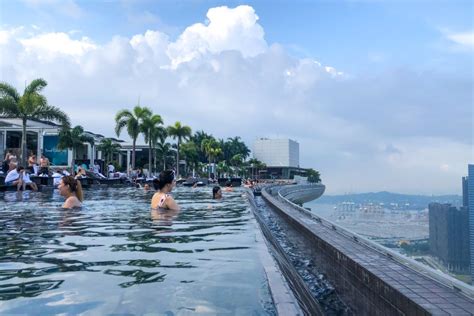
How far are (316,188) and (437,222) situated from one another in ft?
223

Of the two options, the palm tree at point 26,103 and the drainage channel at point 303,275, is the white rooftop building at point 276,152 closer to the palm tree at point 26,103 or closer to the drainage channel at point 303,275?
the palm tree at point 26,103

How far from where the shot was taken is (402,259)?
4.93 meters

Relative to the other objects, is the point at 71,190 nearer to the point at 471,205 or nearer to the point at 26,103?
the point at 471,205

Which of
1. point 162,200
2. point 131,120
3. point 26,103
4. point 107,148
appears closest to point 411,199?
point 162,200

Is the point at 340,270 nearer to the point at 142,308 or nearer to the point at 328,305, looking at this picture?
the point at 328,305

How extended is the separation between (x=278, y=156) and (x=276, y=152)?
228 cm

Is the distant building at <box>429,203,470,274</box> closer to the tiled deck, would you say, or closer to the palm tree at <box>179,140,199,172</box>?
the tiled deck

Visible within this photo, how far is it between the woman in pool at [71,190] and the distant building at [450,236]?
711cm

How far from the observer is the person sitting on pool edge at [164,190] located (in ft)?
29.8

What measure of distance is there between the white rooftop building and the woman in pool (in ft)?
516

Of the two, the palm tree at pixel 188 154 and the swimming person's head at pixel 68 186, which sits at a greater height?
the palm tree at pixel 188 154

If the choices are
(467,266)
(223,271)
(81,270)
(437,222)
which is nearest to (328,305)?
(223,271)

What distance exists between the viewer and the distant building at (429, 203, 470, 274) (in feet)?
21.3

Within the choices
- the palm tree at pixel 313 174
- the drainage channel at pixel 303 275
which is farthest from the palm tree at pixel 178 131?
the palm tree at pixel 313 174
